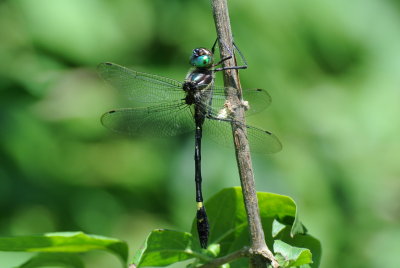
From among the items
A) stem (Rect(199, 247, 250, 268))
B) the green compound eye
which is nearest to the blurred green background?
the green compound eye

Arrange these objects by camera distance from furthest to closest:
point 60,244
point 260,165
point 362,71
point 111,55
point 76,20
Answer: point 362,71 < point 111,55 < point 76,20 < point 260,165 < point 60,244

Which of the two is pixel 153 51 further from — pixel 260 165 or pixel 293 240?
pixel 293 240

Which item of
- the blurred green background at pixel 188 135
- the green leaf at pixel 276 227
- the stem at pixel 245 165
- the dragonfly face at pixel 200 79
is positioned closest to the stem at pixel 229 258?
the stem at pixel 245 165

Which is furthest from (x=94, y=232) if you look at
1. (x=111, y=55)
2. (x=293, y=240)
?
(x=293, y=240)

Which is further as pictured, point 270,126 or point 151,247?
point 270,126

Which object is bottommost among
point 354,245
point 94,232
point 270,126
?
point 354,245
